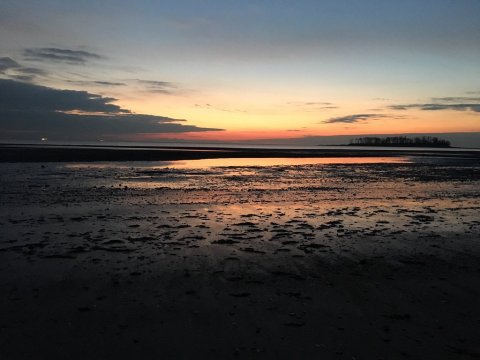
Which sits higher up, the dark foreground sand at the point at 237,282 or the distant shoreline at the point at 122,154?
the distant shoreline at the point at 122,154

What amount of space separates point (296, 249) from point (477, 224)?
25.1 ft

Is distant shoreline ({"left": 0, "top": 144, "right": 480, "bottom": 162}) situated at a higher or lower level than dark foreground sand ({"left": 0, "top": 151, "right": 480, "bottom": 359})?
higher

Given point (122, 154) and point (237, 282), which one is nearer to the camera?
point (237, 282)

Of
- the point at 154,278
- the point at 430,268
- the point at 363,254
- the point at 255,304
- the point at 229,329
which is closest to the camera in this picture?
the point at 229,329

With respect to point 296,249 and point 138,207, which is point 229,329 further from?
point 138,207

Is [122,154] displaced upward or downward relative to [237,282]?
upward

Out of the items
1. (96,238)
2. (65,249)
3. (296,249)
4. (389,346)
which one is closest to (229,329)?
(389,346)

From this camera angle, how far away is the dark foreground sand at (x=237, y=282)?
18.1ft

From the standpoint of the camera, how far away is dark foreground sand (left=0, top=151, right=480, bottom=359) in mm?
5527

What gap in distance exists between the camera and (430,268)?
8.98 m

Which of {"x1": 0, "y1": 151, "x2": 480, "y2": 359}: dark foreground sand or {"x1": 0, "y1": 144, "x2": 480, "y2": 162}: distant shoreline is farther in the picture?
{"x1": 0, "y1": 144, "x2": 480, "y2": 162}: distant shoreline

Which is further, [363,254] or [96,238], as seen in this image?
[96,238]

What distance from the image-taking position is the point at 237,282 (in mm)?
8000

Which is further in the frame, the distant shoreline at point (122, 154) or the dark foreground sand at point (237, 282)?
the distant shoreline at point (122, 154)
